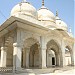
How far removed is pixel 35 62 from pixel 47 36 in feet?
17.3

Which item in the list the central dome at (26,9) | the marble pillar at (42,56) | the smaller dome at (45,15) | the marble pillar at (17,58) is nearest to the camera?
the marble pillar at (17,58)

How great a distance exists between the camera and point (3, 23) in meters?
13.0

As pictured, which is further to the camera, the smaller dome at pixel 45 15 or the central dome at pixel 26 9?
the smaller dome at pixel 45 15

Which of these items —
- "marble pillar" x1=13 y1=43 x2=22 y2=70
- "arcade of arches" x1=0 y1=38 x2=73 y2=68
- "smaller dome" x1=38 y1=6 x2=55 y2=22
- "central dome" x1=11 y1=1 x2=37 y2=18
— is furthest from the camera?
"smaller dome" x1=38 y1=6 x2=55 y2=22

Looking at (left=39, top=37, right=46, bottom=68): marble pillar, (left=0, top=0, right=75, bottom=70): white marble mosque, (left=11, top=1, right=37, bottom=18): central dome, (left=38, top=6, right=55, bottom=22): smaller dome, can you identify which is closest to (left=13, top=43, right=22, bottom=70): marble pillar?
(left=0, top=0, right=75, bottom=70): white marble mosque

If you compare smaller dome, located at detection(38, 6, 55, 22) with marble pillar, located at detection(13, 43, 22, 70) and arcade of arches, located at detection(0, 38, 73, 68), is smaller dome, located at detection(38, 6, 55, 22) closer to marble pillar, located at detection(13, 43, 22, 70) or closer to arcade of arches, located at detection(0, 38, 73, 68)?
arcade of arches, located at detection(0, 38, 73, 68)

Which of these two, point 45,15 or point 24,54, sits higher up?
point 45,15

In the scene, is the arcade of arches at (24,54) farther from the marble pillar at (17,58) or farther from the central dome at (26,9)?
the central dome at (26,9)

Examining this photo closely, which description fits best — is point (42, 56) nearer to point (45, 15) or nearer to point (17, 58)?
point (17, 58)

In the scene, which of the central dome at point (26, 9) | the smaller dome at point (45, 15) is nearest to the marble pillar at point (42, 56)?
the central dome at point (26, 9)

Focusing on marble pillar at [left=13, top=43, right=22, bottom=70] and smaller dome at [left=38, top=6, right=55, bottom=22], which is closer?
marble pillar at [left=13, top=43, right=22, bottom=70]

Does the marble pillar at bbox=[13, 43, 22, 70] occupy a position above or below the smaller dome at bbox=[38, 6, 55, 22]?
below

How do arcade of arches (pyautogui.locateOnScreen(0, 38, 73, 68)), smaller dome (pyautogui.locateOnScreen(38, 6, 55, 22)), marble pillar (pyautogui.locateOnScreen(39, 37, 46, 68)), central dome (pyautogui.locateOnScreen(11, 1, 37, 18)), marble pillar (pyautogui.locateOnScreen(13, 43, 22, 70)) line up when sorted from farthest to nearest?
1. smaller dome (pyautogui.locateOnScreen(38, 6, 55, 22))
2. central dome (pyautogui.locateOnScreen(11, 1, 37, 18))
3. marble pillar (pyautogui.locateOnScreen(39, 37, 46, 68))
4. arcade of arches (pyautogui.locateOnScreen(0, 38, 73, 68))
5. marble pillar (pyautogui.locateOnScreen(13, 43, 22, 70))

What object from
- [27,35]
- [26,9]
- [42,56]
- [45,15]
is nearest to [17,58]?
[27,35]
